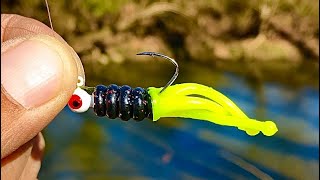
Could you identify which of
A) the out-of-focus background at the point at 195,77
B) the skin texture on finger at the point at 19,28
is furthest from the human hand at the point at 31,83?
the out-of-focus background at the point at 195,77

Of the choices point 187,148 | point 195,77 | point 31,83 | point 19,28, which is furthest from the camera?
point 195,77

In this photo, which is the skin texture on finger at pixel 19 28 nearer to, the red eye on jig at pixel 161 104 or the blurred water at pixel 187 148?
the red eye on jig at pixel 161 104

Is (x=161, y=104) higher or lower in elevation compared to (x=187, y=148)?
higher

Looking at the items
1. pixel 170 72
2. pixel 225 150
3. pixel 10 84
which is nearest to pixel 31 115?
pixel 10 84

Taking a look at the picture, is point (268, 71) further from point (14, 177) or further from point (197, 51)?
point (14, 177)

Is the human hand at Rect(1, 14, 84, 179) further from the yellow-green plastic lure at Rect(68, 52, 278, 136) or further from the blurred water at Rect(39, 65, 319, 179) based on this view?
the blurred water at Rect(39, 65, 319, 179)

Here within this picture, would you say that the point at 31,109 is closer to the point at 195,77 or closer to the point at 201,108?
the point at 201,108

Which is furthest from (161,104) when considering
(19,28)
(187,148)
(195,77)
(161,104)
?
(195,77)
